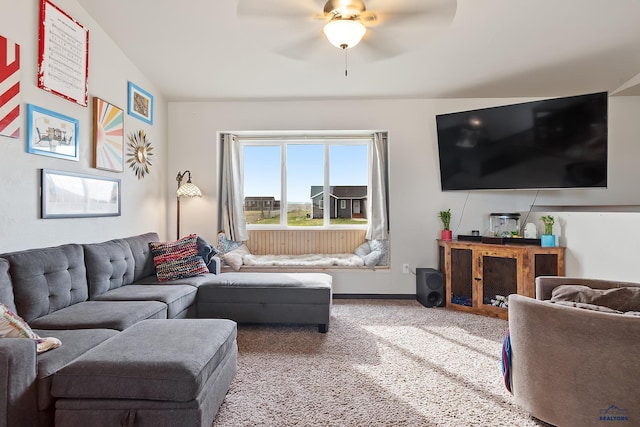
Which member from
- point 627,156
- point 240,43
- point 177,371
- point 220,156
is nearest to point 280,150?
point 220,156

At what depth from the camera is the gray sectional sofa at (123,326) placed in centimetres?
149

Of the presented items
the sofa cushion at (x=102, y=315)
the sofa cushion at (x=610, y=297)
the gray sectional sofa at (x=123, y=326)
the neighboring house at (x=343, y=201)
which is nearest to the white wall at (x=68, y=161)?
the gray sectional sofa at (x=123, y=326)

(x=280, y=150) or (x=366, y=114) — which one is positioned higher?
(x=366, y=114)

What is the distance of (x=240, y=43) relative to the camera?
3.41 meters

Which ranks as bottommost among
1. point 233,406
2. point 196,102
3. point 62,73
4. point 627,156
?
point 233,406

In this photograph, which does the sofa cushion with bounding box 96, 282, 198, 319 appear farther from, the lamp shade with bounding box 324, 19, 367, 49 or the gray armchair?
the gray armchair

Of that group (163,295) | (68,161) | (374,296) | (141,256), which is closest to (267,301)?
(163,295)

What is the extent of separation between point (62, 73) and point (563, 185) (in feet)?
15.4

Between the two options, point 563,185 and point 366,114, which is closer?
point 563,185

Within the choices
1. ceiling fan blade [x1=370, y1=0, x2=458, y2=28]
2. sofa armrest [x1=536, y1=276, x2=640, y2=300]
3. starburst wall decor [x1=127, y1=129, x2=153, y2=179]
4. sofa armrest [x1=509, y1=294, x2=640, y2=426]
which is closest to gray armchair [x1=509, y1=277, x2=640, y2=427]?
sofa armrest [x1=509, y1=294, x2=640, y2=426]

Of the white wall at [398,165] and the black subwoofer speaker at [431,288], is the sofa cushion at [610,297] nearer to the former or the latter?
the black subwoofer speaker at [431,288]

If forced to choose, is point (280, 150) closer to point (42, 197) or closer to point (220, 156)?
point (220, 156)

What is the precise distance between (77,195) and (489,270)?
401 cm

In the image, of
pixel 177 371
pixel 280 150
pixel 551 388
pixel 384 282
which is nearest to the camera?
pixel 177 371
